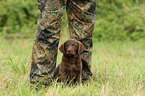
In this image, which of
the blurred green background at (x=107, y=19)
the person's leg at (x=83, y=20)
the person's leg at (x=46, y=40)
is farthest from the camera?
the blurred green background at (x=107, y=19)

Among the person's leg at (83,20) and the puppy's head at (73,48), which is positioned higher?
the person's leg at (83,20)

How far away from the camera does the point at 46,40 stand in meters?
3.14

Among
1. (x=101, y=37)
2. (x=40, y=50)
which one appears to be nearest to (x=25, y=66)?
(x=40, y=50)

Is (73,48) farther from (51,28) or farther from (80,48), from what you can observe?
(51,28)

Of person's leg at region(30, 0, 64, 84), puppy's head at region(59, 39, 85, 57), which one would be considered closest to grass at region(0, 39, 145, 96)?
person's leg at region(30, 0, 64, 84)

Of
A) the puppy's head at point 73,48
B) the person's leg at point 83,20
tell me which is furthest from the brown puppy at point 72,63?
the person's leg at point 83,20

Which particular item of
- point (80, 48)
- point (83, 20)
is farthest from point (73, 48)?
point (83, 20)

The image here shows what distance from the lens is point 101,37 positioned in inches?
424

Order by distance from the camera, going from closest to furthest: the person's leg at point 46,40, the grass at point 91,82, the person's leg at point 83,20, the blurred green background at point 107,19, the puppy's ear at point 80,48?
1. the grass at point 91,82
2. the person's leg at point 46,40
3. the person's leg at point 83,20
4. the puppy's ear at point 80,48
5. the blurred green background at point 107,19

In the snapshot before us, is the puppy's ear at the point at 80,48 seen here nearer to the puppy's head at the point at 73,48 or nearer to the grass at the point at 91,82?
the puppy's head at the point at 73,48

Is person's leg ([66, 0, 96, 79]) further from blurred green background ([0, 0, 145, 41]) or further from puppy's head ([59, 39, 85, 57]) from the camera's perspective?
blurred green background ([0, 0, 145, 41])

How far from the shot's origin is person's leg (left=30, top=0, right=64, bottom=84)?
3.08 meters

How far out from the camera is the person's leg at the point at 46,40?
308 cm

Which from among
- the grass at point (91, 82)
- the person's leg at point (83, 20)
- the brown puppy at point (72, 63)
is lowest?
the grass at point (91, 82)
